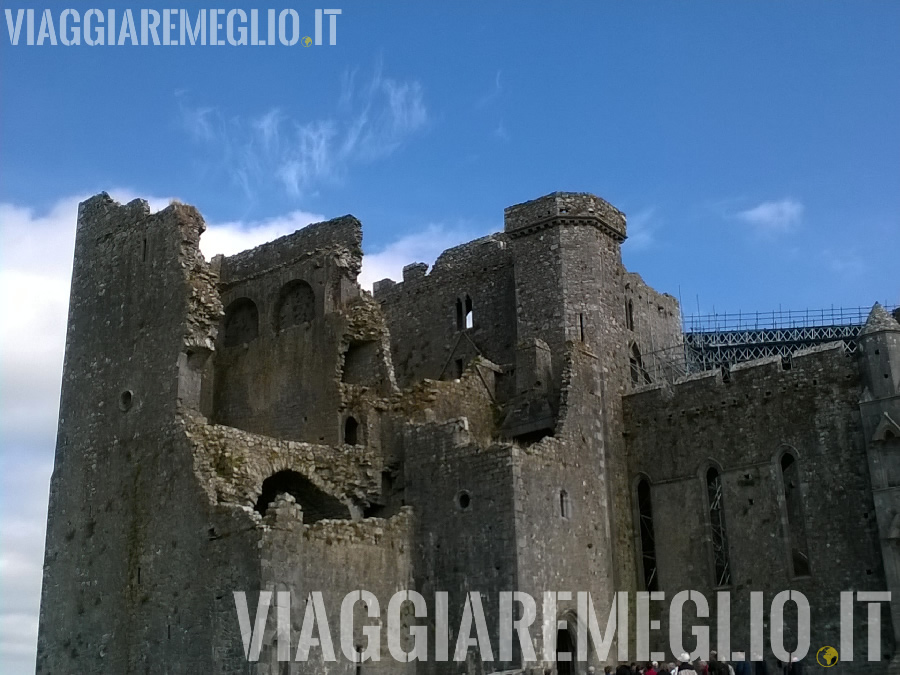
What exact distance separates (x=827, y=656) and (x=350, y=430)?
1395cm

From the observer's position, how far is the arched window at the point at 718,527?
32438 millimetres

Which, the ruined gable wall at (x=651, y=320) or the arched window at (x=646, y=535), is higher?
the ruined gable wall at (x=651, y=320)

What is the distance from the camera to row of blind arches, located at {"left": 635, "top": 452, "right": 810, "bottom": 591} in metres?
31.5

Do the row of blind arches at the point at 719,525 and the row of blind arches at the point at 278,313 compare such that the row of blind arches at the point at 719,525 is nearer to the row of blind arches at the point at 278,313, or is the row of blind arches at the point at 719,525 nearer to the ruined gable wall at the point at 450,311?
the ruined gable wall at the point at 450,311

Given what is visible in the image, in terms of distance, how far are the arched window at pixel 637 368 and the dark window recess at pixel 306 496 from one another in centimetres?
1085

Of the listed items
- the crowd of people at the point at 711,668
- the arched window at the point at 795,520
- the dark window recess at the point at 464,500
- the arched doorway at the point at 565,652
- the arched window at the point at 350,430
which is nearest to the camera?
the crowd of people at the point at 711,668

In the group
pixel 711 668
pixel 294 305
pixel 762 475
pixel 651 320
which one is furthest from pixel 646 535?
pixel 294 305

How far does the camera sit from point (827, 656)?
29781 mm

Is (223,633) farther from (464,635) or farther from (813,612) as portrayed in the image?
(813,612)

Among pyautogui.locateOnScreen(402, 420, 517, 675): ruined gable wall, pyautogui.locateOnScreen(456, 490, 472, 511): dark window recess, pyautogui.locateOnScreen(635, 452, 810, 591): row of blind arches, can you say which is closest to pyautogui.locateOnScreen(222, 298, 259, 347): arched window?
pyautogui.locateOnScreen(402, 420, 517, 675): ruined gable wall

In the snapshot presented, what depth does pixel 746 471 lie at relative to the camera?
1278 inches

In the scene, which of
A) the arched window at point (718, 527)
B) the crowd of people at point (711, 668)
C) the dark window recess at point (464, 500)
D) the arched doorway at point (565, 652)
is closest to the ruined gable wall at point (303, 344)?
the dark window recess at point (464, 500)

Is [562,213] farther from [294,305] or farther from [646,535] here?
[646,535]

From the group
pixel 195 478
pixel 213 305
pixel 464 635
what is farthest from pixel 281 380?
pixel 464 635
